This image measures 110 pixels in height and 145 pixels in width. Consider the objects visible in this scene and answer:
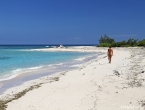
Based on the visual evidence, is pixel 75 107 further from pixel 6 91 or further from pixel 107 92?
pixel 6 91

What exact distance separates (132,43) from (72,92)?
78.6 meters

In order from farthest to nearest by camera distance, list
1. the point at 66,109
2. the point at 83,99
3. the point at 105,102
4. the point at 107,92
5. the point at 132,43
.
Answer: the point at 132,43
the point at 107,92
the point at 83,99
the point at 105,102
the point at 66,109

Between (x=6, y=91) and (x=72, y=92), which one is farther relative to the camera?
(x=6, y=91)

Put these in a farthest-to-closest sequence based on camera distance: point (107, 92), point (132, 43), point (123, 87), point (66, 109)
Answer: point (132, 43), point (123, 87), point (107, 92), point (66, 109)

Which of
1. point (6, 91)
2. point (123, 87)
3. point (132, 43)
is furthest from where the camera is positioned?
point (132, 43)

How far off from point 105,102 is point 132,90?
196 centimetres

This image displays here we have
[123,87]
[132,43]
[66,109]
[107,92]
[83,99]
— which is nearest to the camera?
[66,109]

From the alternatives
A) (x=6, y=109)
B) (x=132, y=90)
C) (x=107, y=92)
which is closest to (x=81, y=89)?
(x=107, y=92)

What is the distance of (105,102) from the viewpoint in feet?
22.9

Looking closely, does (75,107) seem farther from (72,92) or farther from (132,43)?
(132,43)

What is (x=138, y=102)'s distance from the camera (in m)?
6.85

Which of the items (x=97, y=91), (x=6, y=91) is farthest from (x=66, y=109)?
(x=6, y=91)

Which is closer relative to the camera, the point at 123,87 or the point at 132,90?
the point at 132,90

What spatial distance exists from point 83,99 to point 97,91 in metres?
1.23
